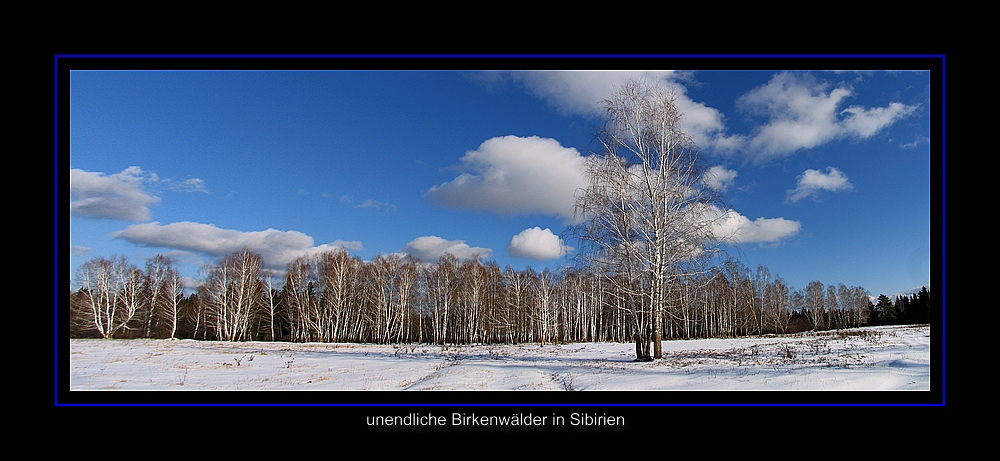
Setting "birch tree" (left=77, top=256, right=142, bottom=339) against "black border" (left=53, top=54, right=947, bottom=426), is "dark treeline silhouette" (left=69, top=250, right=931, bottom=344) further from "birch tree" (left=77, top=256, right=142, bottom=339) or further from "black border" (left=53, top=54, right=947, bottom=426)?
"black border" (left=53, top=54, right=947, bottom=426)

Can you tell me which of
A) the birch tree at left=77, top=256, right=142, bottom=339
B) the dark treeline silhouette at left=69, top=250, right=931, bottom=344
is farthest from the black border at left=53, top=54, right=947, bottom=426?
the dark treeline silhouette at left=69, top=250, right=931, bottom=344

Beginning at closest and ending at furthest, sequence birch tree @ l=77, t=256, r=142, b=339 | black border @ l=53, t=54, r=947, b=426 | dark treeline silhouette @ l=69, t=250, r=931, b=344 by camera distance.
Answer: black border @ l=53, t=54, r=947, b=426 < birch tree @ l=77, t=256, r=142, b=339 < dark treeline silhouette @ l=69, t=250, r=931, b=344

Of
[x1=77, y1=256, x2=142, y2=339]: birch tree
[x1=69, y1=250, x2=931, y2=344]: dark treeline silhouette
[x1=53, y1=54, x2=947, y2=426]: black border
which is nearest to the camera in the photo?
[x1=53, y1=54, x2=947, y2=426]: black border

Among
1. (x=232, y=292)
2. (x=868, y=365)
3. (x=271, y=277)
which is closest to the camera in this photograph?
(x=868, y=365)
